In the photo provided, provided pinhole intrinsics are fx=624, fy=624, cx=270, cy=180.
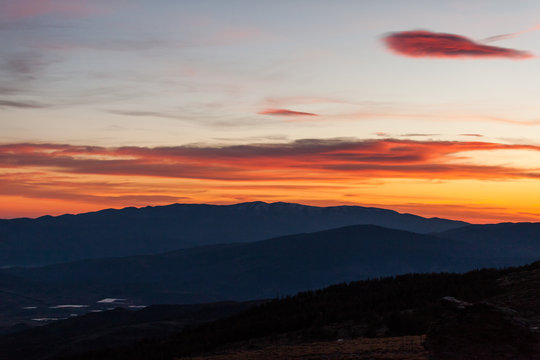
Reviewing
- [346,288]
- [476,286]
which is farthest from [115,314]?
[476,286]

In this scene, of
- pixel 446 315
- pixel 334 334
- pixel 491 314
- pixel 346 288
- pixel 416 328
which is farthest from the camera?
pixel 346 288

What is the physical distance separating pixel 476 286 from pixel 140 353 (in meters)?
25.0

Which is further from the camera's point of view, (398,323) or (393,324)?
(393,324)

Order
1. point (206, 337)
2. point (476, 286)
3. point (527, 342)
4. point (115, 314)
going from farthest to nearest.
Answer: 1. point (115, 314)
2. point (206, 337)
3. point (476, 286)
4. point (527, 342)

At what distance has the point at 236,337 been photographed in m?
42.1

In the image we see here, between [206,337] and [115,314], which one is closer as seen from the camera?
[206,337]

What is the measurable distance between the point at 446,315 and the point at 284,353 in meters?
8.53

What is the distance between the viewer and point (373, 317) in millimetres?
38375

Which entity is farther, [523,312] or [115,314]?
[115,314]

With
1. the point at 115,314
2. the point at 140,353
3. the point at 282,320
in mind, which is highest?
the point at 282,320

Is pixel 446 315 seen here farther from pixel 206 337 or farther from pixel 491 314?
pixel 206 337

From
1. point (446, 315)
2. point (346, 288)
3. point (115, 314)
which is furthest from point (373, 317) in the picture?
point (115, 314)

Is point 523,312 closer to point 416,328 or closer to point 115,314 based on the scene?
point 416,328

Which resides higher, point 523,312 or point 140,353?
point 523,312
